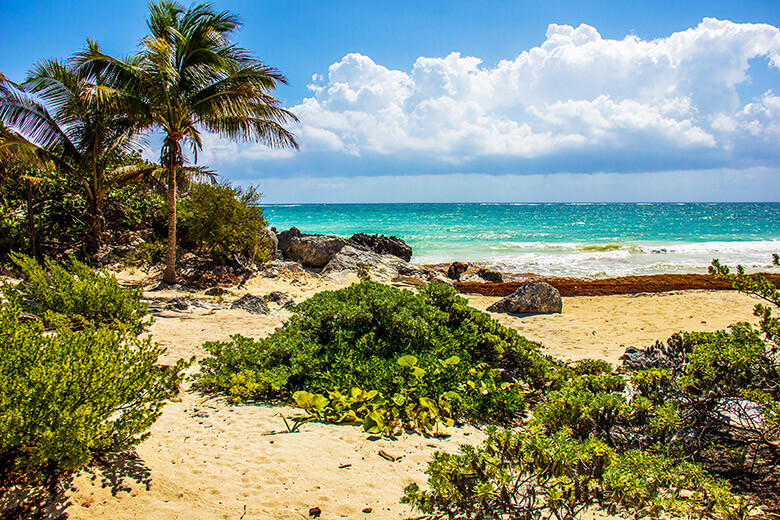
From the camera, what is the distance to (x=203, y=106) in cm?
1155

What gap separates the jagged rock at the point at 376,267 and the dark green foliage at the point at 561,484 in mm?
13296

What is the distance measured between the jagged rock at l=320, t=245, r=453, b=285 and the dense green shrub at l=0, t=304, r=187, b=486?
1301 centimetres

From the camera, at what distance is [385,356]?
505 cm

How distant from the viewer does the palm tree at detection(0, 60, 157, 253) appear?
11554 mm

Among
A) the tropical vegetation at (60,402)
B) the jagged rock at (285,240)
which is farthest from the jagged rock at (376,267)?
the tropical vegetation at (60,402)

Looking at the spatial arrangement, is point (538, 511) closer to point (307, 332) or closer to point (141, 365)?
point (141, 365)

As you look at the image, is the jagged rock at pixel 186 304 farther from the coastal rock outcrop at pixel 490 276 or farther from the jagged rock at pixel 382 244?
the coastal rock outcrop at pixel 490 276

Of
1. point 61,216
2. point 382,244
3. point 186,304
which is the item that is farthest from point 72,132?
point 382,244

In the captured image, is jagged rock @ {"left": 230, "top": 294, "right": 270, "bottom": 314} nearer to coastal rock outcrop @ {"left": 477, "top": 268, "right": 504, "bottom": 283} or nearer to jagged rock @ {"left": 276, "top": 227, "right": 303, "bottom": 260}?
jagged rock @ {"left": 276, "top": 227, "right": 303, "bottom": 260}

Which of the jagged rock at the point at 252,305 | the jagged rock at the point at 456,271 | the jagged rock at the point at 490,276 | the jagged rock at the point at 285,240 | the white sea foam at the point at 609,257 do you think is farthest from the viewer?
the white sea foam at the point at 609,257

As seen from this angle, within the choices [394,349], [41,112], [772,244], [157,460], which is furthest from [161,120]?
[772,244]

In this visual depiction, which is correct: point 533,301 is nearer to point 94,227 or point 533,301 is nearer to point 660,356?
point 660,356

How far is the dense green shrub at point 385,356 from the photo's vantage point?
4367mm

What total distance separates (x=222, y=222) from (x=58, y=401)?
12.3m
